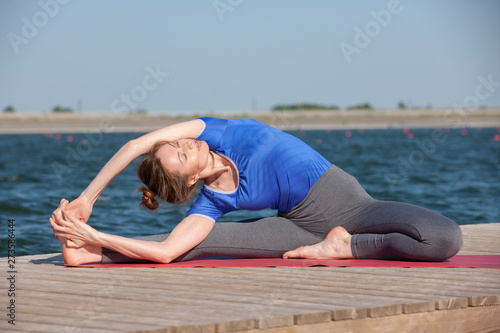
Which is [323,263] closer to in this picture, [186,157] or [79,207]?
[186,157]

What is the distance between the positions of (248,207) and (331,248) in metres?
0.59

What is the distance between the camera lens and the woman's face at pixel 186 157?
4016 millimetres

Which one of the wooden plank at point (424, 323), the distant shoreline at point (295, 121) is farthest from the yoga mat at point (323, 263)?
the distant shoreline at point (295, 121)

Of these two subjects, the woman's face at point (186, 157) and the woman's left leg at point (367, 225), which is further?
the woman's left leg at point (367, 225)

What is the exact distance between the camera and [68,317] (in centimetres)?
296

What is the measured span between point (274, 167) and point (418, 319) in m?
1.39

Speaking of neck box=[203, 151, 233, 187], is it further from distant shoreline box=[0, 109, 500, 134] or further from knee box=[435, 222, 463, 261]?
distant shoreline box=[0, 109, 500, 134]

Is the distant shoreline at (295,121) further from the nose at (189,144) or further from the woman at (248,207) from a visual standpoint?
A: the nose at (189,144)

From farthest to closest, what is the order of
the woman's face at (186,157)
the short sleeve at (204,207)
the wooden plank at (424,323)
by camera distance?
→ 1. the short sleeve at (204,207)
2. the woman's face at (186,157)
3. the wooden plank at (424,323)

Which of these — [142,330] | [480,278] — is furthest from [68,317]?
[480,278]

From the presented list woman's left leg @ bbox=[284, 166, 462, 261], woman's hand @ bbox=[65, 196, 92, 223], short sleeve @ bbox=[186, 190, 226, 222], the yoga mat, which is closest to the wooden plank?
the yoga mat

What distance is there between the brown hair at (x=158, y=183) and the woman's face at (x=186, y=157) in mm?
30

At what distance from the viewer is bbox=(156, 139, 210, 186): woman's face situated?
4016 millimetres

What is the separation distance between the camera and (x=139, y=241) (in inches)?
166
